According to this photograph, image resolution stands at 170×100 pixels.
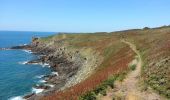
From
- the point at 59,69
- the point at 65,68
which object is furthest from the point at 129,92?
the point at 59,69

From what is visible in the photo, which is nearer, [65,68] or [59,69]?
[65,68]

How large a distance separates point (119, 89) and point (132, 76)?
6647 mm

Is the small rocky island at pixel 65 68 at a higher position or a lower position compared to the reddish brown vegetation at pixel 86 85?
lower

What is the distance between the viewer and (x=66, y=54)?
365 feet

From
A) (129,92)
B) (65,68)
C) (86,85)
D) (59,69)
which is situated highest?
(129,92)

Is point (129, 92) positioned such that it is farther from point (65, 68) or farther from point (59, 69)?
point (59, 69)

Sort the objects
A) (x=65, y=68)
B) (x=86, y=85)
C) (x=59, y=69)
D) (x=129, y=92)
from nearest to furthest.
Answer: (x=129, y=92) → (x=86, y=85) → (x=65, y=68) → (x=59, y=69)

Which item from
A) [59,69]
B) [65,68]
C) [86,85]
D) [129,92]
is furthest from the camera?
[59,69]

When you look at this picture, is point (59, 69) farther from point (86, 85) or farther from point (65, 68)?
point (86, 85)

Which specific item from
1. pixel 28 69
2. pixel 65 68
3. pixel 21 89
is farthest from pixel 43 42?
pixel 21 89

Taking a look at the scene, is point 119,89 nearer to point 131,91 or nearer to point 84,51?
point 131,91

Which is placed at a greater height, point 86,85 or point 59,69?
point 86,85

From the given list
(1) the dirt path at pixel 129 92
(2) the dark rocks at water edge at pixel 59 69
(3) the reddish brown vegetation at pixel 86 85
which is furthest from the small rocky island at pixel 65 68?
(1) the dirt path at pixel 129 92

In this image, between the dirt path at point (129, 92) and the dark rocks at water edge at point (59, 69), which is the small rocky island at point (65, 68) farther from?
the dirt path at point (129, 92)
